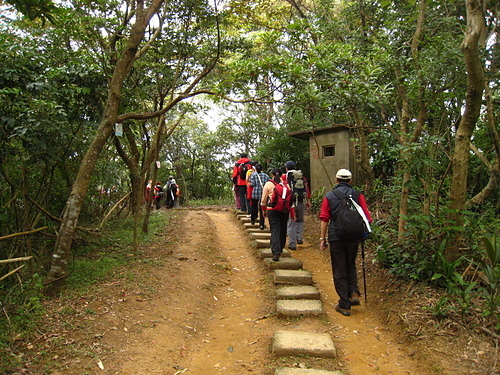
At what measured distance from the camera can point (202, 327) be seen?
4910 mm

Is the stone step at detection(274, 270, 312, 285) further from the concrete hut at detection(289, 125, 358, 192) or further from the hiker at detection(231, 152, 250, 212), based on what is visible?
the concrete hut at detection(289, 125, 358, 192)

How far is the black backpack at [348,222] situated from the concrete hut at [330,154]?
19.4 feet

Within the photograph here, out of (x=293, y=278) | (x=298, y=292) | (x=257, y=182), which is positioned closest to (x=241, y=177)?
(x=257, y=182)

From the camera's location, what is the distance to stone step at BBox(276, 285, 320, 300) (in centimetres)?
541

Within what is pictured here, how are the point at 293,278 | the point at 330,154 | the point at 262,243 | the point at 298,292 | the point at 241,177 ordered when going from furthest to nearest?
the point at 330,154 → the point at 241,177 → the point at 262,243 → the point at 293,278 → the point at 298,292

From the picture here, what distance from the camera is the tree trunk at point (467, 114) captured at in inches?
161

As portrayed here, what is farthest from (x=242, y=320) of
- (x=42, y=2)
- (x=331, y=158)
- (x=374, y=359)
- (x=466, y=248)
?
(x=331, y=158)

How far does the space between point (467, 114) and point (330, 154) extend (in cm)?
724

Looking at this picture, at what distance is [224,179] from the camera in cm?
2098

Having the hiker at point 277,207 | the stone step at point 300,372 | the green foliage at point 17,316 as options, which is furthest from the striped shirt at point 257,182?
the stone step at point 300,372

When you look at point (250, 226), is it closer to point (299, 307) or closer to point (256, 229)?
point (256, 229)

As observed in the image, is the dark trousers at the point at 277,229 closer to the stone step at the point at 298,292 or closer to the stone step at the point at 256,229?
the stone step at the point at 298,292

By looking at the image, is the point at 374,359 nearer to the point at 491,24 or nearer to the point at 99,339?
the point at 99,339

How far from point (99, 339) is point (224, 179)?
56.2ft
